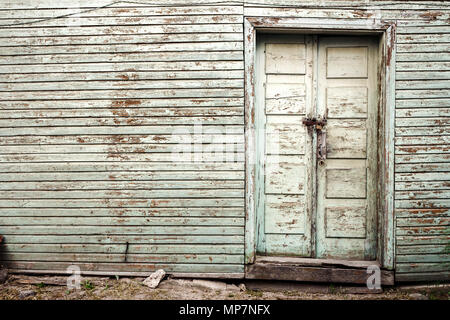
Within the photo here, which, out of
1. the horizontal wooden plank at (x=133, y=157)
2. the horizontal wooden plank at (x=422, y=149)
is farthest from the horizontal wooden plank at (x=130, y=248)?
the horizontal wooden plank at (x=422, y=149)

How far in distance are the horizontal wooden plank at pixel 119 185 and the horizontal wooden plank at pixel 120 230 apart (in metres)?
0.45

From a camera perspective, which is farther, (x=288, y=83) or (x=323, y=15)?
(x=288, y=83)

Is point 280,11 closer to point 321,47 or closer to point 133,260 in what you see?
point 321,47

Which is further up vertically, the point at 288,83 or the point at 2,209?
the point at 288,83

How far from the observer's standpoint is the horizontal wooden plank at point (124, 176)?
3719mm

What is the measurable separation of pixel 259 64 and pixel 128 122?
166 centimetres

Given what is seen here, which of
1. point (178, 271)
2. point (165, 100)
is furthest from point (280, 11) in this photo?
point (178, 271)

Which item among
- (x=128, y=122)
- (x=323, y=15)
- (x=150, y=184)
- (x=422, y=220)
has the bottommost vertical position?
(x=422, y=220)

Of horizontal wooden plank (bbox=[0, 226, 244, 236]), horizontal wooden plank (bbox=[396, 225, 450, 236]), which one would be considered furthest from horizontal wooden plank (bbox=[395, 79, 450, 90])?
horizontal wooden plank (bbox=[0, 226, 244, 236])

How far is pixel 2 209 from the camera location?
386 cm

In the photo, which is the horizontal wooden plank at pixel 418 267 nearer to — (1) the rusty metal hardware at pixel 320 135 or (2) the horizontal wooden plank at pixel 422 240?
(2) the horizontal wooden plank at pixel 422 240

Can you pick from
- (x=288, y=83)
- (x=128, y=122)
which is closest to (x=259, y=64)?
(x=288, y=83)

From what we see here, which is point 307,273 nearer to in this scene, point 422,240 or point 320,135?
point 422,240

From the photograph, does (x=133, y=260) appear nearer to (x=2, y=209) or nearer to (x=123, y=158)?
(x=123, y=158)
